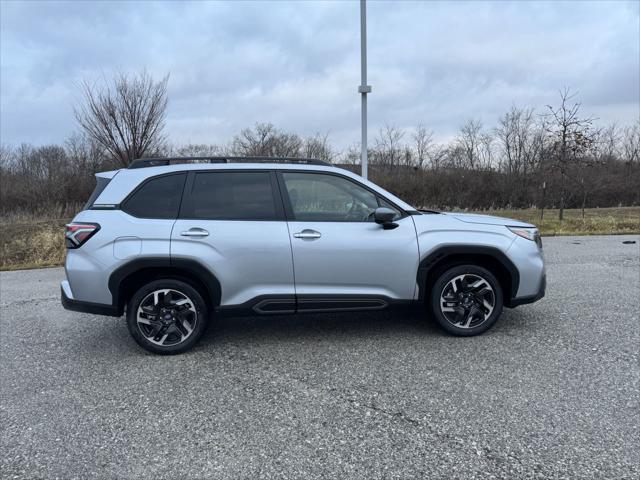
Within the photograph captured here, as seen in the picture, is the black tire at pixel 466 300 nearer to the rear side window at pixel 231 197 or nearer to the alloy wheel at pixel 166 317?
the rear side window at pixel 231 197

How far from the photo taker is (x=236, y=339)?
4.53 m

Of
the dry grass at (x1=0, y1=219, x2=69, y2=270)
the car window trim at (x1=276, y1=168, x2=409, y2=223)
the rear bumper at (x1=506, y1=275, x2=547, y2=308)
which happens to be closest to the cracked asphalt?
the rear bumper at (x1=506, y1=275, x2=547, y2=308)

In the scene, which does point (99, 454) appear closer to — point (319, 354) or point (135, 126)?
point (319, 354)

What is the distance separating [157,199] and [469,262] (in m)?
3.05

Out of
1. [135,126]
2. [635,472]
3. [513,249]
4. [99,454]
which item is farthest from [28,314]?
[135,126]

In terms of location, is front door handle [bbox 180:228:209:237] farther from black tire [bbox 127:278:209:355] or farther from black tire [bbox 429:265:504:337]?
black tire [bbox 429:265:504:337]

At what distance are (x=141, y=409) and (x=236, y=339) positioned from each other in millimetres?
1437

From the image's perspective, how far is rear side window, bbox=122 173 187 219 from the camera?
159 inches

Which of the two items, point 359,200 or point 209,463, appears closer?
point 209,463

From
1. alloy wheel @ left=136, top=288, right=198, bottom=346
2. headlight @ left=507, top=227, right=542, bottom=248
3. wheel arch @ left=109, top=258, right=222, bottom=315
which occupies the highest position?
headlight @ left=507, top=227, right=542, bottom=248

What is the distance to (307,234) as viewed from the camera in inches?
161

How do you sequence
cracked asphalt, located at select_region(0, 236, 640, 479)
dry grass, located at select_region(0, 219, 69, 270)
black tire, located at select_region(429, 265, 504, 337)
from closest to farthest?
cracked asphalt, located at select_region(0, 236, 640, 479)
black tire, located at select_region(429, 265, 504, 337)
dry grass, located at select_region(0, 219, 69, 270)

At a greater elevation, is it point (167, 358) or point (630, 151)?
point (630, 151)

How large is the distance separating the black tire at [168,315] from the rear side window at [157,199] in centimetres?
62
